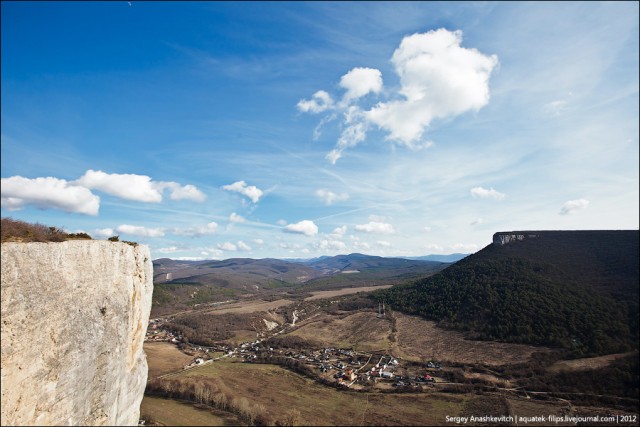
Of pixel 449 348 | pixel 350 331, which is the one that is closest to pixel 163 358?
pixel 350 331

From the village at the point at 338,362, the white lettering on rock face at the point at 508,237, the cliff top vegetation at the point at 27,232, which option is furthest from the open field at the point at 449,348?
the cliff top vegetation at the point at 27,232

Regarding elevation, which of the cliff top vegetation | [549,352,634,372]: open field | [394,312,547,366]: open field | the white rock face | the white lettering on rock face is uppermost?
the white lettering on rock face

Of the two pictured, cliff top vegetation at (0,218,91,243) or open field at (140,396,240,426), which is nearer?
cliff top vegetation at (0,218,91,243)

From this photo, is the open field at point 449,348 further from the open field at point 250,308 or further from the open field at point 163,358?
the open field at point 250,308

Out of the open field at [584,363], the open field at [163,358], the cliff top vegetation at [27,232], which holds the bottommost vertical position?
the open field at [163,358]

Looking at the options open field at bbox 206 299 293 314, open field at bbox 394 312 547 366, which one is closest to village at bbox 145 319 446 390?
open field at bbox 394 312 547 366

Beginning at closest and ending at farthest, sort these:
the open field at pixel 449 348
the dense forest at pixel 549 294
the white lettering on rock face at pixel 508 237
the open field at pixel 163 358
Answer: the dense forest at pixel 549 294 < the open field at pixel 449 348 < the open field at pixel 163 358 < the white lettering on rock face at pixel 508 237

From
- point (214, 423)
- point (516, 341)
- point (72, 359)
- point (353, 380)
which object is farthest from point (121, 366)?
point (516, 341)

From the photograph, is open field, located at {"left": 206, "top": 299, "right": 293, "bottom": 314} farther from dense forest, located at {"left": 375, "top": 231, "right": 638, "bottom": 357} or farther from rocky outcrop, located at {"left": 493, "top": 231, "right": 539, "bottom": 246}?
rocky outcrop, located at {"left": 493, "top": 231, "right": 539, "bottom": 246}

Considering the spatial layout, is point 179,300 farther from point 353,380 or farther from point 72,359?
point 72,359
